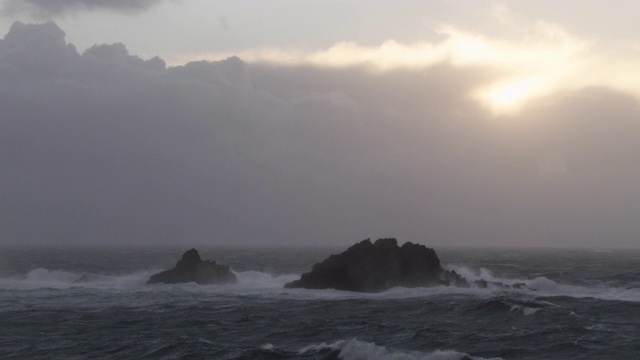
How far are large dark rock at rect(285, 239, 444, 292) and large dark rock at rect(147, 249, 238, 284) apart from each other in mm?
12152

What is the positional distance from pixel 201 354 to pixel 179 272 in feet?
139

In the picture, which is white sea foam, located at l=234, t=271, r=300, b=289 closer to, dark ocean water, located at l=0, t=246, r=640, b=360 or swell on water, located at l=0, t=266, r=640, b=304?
swell on water, located at l=0, t=266, r=640, b=304

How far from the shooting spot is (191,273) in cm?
7631

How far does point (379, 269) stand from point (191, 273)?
20499mm

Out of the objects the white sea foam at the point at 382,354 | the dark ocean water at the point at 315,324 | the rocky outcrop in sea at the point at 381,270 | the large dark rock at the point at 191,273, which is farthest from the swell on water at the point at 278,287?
the white sea foam at the point at 382,354

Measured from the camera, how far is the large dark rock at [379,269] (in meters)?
66.9

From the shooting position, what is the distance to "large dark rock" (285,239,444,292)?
66.9m

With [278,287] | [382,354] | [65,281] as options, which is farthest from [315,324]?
[65,281]

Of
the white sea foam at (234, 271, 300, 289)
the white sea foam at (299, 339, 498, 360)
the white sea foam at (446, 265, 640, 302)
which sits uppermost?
the white sea foam at (234, 271, 300, 289)

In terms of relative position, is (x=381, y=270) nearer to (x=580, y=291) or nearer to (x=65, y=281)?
(x=580, y=291)

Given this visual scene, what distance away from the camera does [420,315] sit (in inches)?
1887

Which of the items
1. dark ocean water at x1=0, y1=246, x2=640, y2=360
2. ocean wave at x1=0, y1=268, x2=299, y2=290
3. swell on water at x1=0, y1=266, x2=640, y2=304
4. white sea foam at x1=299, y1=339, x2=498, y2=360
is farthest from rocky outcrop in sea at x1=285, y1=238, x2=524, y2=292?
white sea foam at x1=299, y1=339, x2=498, y2=360

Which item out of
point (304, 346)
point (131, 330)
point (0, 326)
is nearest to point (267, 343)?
point (304, 346)

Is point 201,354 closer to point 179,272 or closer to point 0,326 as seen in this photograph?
point 0,326
